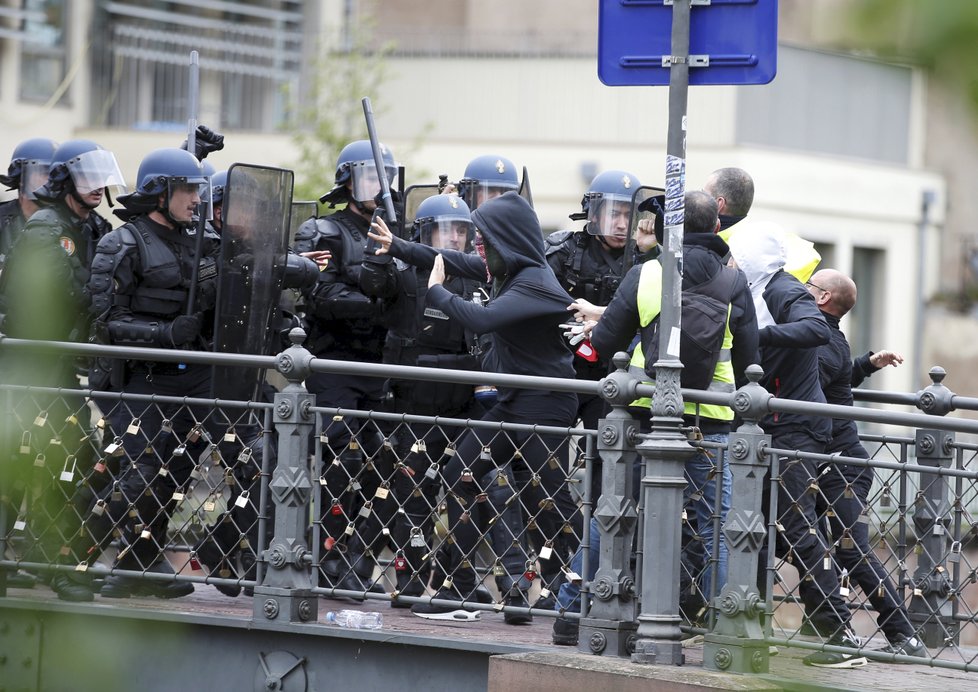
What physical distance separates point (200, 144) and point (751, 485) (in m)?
4.23

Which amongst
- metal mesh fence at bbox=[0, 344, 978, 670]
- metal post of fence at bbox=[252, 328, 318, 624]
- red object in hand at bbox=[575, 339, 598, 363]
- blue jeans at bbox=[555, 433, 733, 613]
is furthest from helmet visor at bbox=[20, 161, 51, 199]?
blue jeans at bbox=[555, 433, 733, 613]

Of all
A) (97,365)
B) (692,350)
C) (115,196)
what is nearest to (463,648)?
(692,350)

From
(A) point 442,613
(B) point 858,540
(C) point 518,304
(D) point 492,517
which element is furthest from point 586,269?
(B) point 858,540

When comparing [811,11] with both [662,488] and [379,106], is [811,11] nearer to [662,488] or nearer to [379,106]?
[662,488]

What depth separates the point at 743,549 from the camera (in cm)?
542

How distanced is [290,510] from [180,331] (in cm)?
125

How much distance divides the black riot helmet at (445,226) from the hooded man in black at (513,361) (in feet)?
2.47

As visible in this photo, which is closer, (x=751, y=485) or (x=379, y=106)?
(x=751, y=485)

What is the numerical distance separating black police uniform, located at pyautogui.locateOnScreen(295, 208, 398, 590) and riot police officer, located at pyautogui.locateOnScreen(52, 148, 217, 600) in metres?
0.62

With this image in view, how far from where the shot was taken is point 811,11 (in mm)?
802

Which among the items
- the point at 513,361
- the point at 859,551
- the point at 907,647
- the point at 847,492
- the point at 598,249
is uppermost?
the point at 598,249

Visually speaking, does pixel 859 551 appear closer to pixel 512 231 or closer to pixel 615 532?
pixel 615 532

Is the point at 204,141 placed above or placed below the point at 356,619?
above

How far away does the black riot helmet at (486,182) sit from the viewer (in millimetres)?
8383
